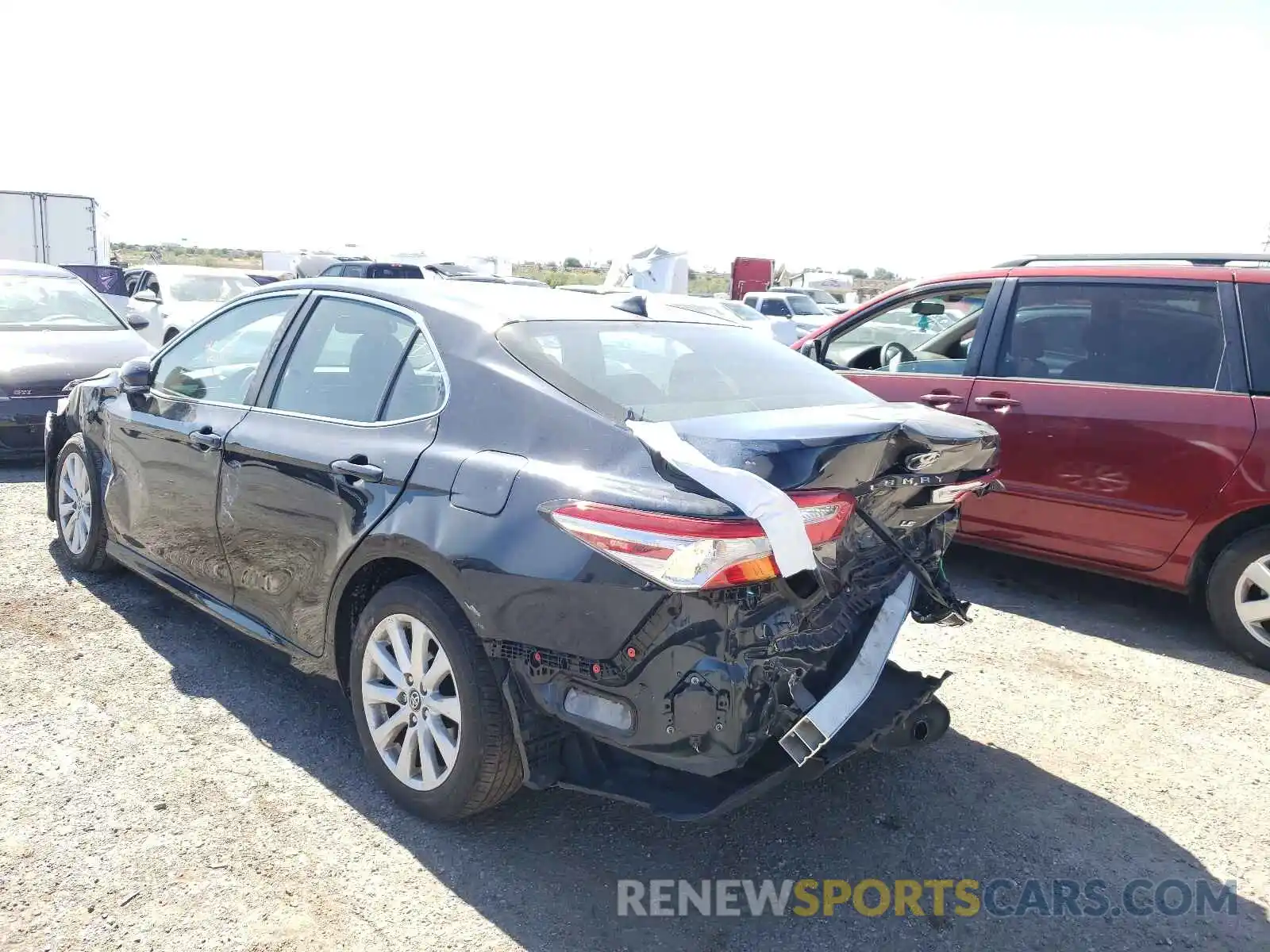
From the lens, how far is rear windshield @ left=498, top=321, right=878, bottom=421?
289cm

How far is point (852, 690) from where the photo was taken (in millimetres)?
2648

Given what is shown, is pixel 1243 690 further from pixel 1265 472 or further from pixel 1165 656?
pixel 1265 472

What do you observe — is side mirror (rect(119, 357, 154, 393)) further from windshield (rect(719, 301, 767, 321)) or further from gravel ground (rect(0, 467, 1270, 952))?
windshield (rect(719, 301, 767, 321))

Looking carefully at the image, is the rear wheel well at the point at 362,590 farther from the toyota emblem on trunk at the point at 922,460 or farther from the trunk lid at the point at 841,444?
the toyota emblem on trunk at the point at 922,460

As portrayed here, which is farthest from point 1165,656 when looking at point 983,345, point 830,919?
point 830,919

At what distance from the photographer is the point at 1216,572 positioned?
4.57 meters

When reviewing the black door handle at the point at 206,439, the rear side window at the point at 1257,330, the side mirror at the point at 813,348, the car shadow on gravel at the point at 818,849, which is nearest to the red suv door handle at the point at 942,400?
the side mirror at the point at 813,348

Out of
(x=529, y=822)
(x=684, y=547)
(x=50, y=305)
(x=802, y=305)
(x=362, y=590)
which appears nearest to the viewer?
(x=684, y=547)

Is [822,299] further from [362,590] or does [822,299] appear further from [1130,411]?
[362,590]

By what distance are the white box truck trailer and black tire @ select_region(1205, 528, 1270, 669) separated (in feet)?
75.5

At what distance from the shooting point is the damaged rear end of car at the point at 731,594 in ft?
7.83

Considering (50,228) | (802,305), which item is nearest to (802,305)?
(802,305)

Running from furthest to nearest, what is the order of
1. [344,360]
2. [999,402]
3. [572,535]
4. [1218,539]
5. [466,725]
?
[999,402], [1218,539], [344,360], [466,725], [572,535]

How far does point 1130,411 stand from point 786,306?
68.5 feet
